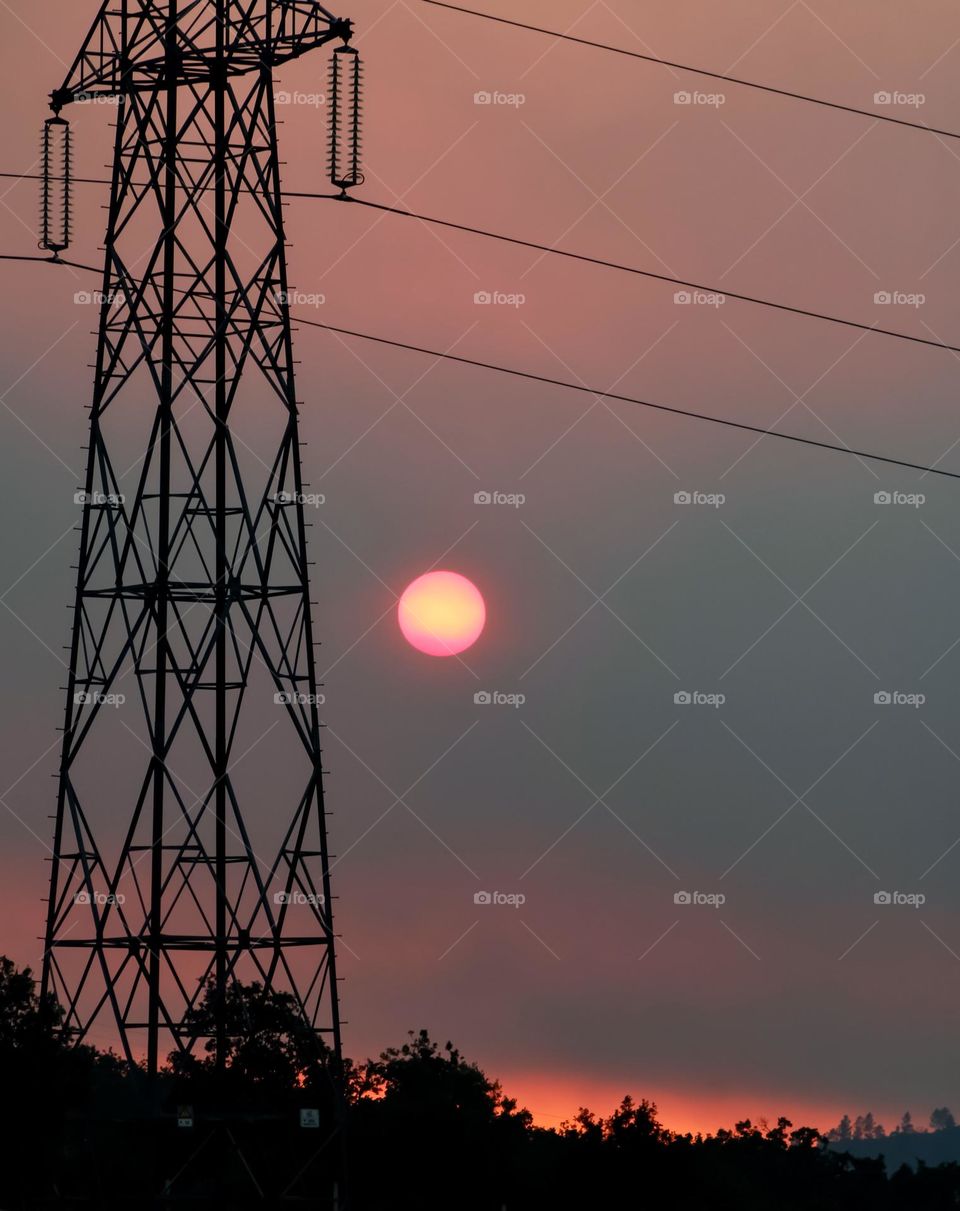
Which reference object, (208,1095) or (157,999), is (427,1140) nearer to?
(208,1095)

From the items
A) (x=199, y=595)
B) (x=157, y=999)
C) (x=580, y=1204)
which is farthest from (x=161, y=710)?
(x=580, y=1204)

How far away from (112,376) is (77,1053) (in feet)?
66.6

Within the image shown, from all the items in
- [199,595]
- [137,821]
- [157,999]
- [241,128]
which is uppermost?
[241,128]

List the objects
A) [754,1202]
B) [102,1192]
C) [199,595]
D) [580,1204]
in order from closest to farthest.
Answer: [102,1192]
[199,595]
[580,1204]
[754,1202]

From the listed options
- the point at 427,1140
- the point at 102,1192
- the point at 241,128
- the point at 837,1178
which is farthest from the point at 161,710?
the point at 837,1178

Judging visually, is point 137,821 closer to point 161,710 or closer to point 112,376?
point 161,710

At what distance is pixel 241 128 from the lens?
162 feet

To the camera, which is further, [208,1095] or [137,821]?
[208,1095]

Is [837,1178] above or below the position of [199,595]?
above

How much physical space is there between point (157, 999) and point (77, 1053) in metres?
14.7

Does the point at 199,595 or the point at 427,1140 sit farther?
the point at 427,1140

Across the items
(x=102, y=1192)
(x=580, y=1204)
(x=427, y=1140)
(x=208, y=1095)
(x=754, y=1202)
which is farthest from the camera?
(x=754, y=1202)

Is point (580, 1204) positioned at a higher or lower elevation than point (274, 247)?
lower

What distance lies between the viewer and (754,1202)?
108812 millimetres
